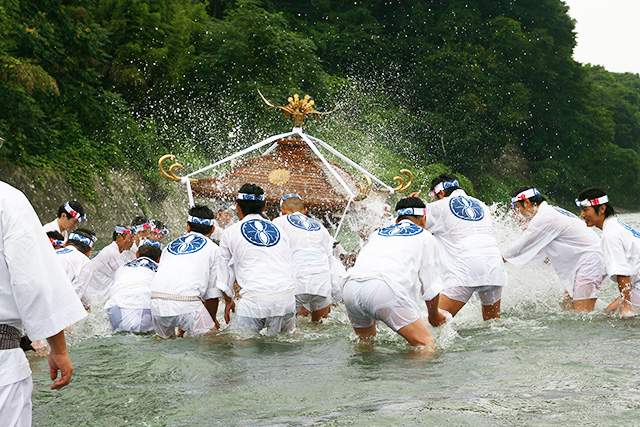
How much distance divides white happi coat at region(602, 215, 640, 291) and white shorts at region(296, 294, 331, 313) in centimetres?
282

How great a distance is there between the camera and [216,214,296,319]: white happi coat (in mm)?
6562

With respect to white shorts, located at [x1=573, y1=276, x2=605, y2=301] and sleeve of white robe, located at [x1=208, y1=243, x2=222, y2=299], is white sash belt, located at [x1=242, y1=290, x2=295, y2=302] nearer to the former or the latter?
sleeve of white robe, located at [x1=208, y1=243, x2=222, y2=299]

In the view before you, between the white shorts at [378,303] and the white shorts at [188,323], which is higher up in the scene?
the white shorts at [378,303]

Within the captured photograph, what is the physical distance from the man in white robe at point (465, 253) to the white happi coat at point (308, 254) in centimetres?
117

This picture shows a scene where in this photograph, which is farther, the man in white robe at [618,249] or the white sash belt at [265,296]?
the man in white robe at [618,249]

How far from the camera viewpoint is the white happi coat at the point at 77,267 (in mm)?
7293

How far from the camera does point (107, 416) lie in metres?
4.60

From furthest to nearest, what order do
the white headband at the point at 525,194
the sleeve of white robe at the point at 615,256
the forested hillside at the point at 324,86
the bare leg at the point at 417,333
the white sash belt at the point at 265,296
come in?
the forested hillside at the point at 324,86, the white headband at the point at 525,194, the sleeve of white robe at the point at 615,256, the white sash belt at the point at 265,296, the bare leg at the point at 417,333

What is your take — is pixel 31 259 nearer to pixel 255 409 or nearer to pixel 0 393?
pixel 0 393

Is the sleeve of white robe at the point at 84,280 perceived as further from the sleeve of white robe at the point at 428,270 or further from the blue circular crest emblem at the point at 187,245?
the sleeve of white robe at the point at 428,270

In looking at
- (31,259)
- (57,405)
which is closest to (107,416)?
(57,405)

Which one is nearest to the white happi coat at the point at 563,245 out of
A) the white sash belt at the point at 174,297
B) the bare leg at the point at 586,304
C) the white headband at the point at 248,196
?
the bare leg at the point at 586,304

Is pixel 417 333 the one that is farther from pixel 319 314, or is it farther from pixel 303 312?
pixel 303 312

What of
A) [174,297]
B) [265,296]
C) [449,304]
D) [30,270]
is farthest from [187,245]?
[30,270]
